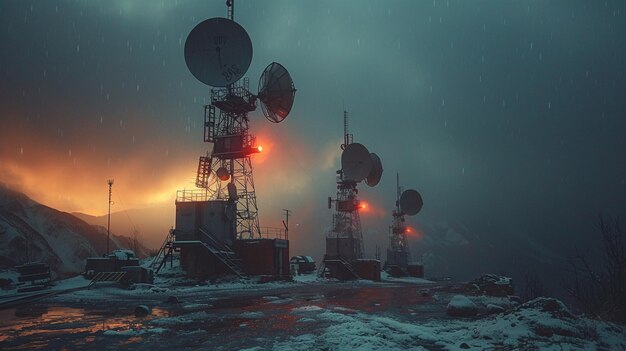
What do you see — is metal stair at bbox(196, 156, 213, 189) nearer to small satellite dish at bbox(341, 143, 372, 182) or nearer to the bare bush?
small satellite dish at bbox(341, 143, 372, 182)

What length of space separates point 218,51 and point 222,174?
13.1 m

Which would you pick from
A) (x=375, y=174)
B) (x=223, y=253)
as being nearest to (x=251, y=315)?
(x=223, y=253)

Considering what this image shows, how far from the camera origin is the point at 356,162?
67812 millimetres

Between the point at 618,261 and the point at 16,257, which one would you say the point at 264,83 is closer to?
the point at 618,261

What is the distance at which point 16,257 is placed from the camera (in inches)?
3841

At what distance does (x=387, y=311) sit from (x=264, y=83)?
3553 cm

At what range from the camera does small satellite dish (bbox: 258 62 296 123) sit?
4912 centimetres

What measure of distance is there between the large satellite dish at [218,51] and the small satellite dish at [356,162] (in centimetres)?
2630

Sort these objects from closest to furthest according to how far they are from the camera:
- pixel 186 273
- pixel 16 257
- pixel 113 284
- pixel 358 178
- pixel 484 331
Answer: pixel 484 331, pixel 113 284, pixel 186 273, pixel 358 178, pixel 16 257

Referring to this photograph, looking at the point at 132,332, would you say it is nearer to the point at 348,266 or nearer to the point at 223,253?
the point at 223,253

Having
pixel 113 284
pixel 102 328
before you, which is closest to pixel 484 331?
pixel 102 328

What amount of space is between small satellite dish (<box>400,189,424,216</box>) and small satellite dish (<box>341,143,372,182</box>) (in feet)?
74.5

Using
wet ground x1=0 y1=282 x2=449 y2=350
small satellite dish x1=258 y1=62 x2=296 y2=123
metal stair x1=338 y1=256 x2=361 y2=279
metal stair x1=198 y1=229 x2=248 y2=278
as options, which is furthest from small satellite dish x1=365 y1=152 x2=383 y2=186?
wet ground x1=0 y1=282 x2=449 y2=350

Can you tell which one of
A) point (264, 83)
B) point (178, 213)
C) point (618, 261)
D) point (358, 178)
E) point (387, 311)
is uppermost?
A: point (264, 83)
